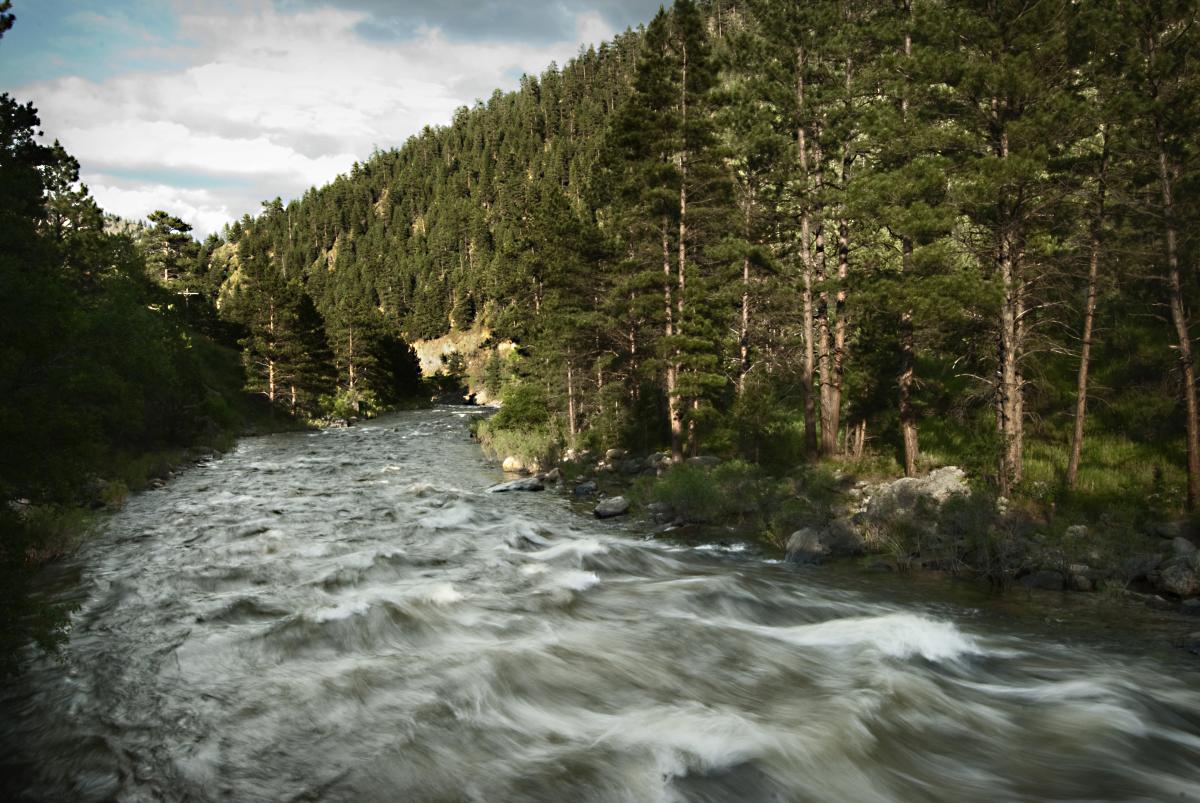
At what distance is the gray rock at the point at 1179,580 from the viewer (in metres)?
12.2

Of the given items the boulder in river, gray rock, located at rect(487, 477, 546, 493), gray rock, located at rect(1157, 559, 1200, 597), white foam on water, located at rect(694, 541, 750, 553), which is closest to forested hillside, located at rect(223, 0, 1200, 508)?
gray rock, located at rect(1157, 559, 1200, 597)

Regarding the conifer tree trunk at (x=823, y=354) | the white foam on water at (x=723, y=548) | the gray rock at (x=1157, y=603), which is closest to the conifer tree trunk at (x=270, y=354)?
the conifer tree trunk at (x=823, y=354)

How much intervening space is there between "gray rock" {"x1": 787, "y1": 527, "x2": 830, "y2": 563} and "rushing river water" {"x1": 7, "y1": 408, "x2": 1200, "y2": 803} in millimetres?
882

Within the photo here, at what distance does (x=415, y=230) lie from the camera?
186m

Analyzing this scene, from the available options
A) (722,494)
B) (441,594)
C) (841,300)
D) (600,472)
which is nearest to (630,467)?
(600,472)

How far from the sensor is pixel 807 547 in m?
16.1

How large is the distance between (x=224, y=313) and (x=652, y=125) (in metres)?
69.6

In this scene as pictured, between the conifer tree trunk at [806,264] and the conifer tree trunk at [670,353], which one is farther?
the conifer tree trunk at [670,353]

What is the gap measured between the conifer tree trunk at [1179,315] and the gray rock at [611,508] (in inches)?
545

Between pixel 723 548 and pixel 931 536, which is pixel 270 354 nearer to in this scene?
pixel 723 548

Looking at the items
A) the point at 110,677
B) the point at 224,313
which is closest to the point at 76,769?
the point at 110,677

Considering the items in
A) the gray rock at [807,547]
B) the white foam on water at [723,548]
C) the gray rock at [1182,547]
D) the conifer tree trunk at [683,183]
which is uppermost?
the conifer tree trunk at [683,183]

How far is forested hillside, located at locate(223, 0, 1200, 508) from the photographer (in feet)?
53.8

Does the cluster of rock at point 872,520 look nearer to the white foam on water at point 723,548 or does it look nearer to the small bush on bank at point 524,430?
the white foam on water at point 723,548
